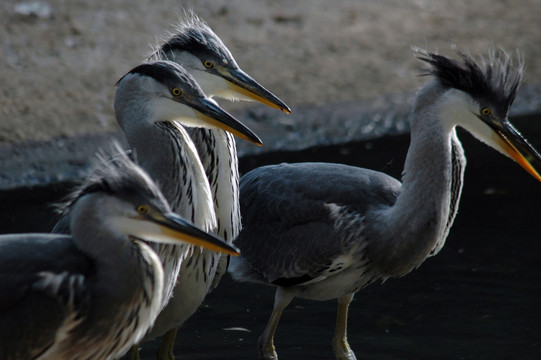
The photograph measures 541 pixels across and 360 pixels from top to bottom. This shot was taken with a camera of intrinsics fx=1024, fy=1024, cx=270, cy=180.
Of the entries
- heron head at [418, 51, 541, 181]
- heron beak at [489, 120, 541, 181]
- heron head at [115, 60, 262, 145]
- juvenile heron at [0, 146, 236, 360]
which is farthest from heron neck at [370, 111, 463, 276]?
juvenile heron at [0, 146, 236, 360]

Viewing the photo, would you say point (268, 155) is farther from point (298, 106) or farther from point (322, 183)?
point (322, 183)

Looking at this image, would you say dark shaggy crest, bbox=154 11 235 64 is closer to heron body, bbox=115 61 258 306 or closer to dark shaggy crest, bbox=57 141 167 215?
heron body, bbox=115 61 258 306

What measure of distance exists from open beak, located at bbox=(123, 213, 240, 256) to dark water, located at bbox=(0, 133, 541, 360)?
193 cm

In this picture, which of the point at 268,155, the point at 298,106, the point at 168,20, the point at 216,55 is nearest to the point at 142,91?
the point at 216,55

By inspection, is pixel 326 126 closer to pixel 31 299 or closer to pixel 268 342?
pixel 268 342

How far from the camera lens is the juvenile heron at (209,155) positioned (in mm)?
5148

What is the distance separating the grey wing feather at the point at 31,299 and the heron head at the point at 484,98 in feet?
7.63

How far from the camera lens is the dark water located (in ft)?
19.3

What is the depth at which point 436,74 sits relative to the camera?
18.0ft

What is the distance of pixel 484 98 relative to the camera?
542 centimetres

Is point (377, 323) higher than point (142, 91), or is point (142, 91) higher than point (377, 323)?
point (142, 91)

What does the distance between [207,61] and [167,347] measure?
1545 mm

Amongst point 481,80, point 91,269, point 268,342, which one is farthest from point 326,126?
point 91,269

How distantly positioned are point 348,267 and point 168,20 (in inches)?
215
